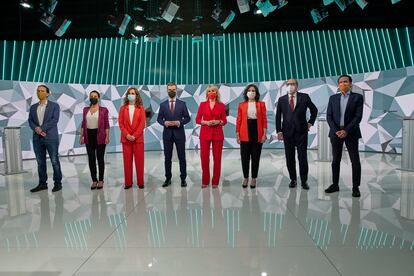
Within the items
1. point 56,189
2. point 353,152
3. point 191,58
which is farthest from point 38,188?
point 191,58

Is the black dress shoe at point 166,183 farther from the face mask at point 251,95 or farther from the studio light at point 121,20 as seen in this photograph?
the studio light at point 121,20

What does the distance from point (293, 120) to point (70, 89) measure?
7.35m

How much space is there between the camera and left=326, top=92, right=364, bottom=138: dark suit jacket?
3.73m

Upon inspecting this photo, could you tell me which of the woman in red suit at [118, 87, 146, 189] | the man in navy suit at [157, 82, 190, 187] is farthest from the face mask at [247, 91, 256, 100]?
the woman in red suit at [118, 87, 146, 189]

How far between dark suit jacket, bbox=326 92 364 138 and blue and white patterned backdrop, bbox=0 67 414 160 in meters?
5.21

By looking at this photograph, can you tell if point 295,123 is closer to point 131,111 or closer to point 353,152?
point 353,152

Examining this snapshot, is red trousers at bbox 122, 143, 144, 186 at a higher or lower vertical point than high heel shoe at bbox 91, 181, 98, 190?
higher

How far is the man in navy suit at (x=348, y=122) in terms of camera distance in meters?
3.74

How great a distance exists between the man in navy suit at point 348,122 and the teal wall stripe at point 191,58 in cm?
726

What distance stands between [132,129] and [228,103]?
6758 millimetres

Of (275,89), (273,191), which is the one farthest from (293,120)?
(275,89)

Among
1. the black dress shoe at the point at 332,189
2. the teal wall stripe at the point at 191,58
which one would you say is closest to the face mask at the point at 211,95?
A: the black dress shoe at the point at 332,189

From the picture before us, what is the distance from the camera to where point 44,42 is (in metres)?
11.3

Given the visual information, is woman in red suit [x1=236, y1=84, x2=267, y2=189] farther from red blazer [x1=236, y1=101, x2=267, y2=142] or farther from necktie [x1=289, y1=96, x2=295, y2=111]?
necktie [x1=289, y1=96, x2=295, y2=111]
